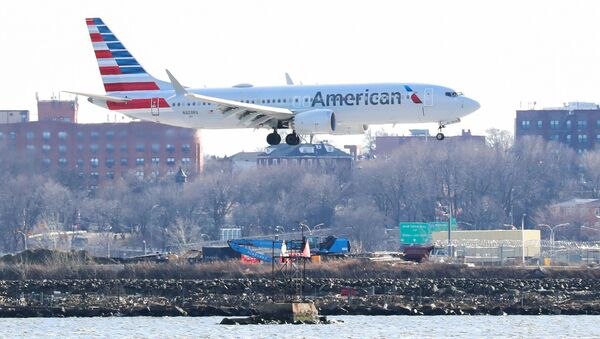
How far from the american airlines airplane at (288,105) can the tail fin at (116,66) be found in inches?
3.4

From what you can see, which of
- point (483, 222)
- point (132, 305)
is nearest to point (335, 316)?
point (132, 305)

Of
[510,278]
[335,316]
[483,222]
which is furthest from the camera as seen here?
[483,222]

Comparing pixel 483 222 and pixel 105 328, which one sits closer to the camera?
pixel 105 328

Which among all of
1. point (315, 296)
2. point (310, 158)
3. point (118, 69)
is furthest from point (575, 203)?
point (315, 296)

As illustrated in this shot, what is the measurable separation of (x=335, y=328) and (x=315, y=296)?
15208 mm

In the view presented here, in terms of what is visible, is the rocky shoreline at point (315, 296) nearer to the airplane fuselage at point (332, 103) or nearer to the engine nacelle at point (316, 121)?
the engine nacelle at point (316, 121)

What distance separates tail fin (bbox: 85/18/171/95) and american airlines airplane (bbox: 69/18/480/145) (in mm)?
86

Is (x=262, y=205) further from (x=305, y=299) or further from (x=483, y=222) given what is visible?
(x=305, y=299)

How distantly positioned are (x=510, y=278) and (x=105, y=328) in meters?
31.1

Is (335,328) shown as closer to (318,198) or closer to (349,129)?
(349,129)

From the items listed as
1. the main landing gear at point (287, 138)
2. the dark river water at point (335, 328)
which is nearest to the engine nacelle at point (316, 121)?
the main landing gear at point (287, 138)

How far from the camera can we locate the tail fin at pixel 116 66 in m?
102

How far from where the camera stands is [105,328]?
79375mm

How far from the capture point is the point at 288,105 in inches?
3804
